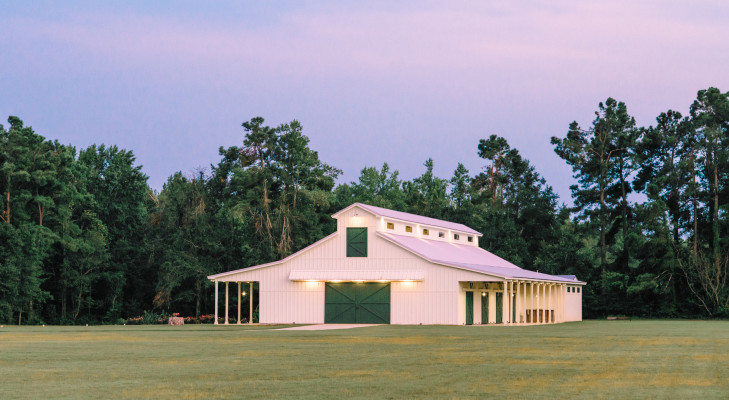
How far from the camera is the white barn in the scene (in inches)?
Result: 1870

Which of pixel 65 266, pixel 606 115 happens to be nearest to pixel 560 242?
pixel 606 115

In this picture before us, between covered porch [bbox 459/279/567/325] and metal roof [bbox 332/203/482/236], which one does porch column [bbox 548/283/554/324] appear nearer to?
covered porch [bbox 459/279/567/325]

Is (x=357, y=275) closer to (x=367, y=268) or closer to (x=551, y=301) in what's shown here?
(x=367, y=268)

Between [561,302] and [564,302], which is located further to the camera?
[564,302]

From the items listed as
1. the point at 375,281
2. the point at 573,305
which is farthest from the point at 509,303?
the point at 375,281

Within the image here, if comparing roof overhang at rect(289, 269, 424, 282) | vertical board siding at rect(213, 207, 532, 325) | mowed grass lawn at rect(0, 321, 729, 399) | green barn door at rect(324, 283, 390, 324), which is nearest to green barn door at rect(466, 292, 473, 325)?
vertical board siding at rect(213, 207, 532, 325)

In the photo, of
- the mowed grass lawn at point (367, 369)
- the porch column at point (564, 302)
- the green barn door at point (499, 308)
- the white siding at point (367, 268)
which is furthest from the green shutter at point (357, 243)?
the mowed grass lawn at point (367, 369)

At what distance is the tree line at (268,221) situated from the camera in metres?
62.1

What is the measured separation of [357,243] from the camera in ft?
163

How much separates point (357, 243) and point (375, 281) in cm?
222

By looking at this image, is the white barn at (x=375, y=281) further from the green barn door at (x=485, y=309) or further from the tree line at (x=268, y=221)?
the tree line at (x=268, y=221)

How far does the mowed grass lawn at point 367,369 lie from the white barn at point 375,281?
61.7 ft

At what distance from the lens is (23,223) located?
6059 centimetres

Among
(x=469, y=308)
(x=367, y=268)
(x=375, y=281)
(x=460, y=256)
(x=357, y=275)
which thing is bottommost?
(x=469, y=308)
